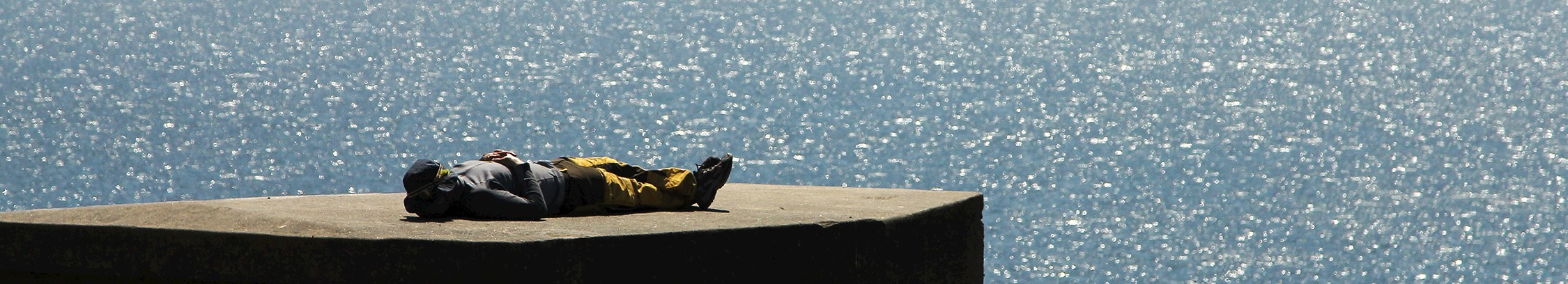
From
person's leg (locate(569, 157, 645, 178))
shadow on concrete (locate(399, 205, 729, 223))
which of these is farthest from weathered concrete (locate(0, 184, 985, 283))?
person's leg (locate(569, 157, 645, 178))

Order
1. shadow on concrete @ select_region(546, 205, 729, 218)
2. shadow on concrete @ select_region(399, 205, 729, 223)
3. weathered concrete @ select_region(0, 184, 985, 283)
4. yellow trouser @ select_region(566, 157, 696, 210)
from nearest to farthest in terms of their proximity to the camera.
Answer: weathered concrete @ select_region(0, 184, 985, 283), shadow on concrete @ select_region(399, 205, 729, 223), shadow on concrete @ select_region(546, 205, 729, 218), yellow trouser @ select_region(566, 157, 696, 210)

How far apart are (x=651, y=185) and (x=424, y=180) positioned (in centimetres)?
101

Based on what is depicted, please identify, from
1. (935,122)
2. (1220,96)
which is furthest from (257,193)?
(1220,96)

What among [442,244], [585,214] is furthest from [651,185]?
[442,244]

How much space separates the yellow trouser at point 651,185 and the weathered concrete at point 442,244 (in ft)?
0.35

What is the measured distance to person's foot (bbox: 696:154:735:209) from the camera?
6531 millimetres

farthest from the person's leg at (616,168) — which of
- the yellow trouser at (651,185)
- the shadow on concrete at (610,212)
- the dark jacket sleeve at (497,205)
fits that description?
the dark jacket sleeve at (497,205)

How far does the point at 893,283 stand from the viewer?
651 cm

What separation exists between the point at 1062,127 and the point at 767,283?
1087 inches

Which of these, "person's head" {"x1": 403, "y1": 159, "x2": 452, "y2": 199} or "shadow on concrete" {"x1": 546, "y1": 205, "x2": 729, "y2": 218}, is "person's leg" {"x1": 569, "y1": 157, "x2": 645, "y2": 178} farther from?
"person's head" {"x1": 403, "y1": 159, "x2": 452, "y2": 199}

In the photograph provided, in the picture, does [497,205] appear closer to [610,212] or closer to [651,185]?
[610,212]

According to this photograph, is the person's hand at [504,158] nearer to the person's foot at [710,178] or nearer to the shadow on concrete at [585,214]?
the shadow on concrete at [585,214]

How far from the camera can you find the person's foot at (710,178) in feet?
21.4

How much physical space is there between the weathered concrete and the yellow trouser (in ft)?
0.35
